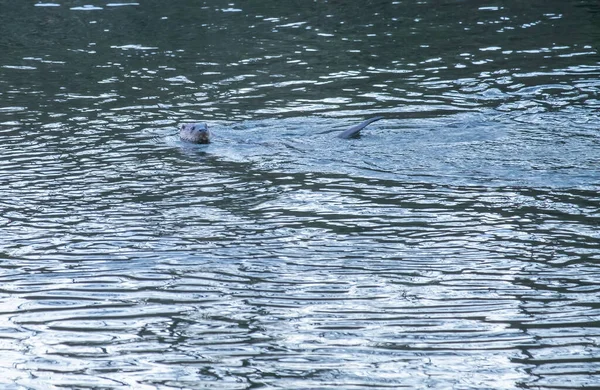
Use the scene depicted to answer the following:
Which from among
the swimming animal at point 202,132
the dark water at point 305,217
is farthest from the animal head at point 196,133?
the dark water at point 305,217

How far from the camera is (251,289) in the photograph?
9406 mm

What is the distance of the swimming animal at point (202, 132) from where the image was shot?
49.6ft

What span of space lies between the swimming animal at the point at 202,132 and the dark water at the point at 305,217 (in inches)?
6.5

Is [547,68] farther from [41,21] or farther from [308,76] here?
[41,21]

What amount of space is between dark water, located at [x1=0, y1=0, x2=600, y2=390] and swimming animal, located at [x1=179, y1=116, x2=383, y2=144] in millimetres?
164

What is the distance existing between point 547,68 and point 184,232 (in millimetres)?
10856

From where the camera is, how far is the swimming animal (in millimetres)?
15117

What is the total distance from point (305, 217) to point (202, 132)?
4.11 meters

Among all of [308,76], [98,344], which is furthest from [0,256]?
[308,76]

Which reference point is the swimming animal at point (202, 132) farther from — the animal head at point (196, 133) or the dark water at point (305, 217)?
the dark water at point (305, 217)

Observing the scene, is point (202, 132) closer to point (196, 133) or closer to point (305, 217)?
point (196, 133)

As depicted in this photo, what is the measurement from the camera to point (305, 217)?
1165 cm

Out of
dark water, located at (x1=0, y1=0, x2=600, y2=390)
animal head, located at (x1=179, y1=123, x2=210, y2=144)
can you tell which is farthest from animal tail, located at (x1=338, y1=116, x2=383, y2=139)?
animal head, located at (x1=179, y1=123, x2=210, y2=144)

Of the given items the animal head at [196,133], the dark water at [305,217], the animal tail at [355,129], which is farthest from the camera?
the animal head at [196,133]
